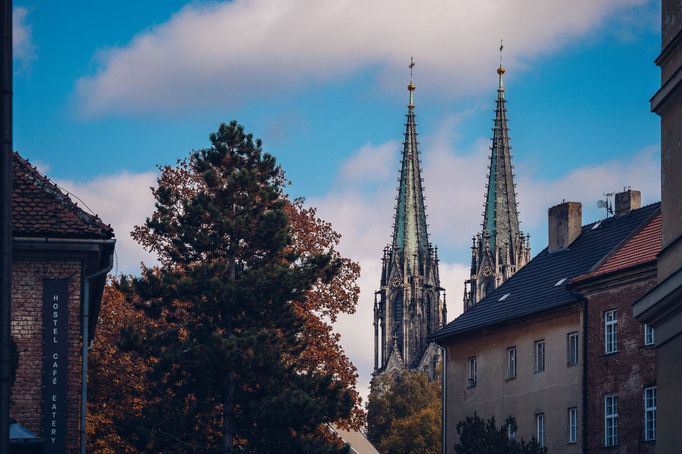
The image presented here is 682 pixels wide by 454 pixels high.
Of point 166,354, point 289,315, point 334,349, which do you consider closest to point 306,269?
point 289,315

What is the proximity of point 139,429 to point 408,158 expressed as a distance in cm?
11366

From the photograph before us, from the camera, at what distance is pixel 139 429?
43.5 m

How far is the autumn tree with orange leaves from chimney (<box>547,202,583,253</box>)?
287 inches

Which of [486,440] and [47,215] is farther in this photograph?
[486,440]

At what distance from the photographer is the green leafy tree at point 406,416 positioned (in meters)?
107

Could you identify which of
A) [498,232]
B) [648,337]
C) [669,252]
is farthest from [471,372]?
[498,232]

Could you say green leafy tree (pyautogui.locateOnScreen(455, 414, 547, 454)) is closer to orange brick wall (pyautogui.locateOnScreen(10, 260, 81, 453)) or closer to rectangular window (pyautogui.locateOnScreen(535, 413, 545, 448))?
rectangular window (pyautogui.locateOnScreen(535, 413, 545, 448))

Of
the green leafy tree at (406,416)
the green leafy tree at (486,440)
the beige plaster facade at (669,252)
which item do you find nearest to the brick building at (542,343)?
the green leafy tree at (486,440)

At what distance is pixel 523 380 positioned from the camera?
175 ft

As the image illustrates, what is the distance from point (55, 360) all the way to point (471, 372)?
992 inches

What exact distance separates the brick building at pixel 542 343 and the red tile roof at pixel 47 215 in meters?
18.9

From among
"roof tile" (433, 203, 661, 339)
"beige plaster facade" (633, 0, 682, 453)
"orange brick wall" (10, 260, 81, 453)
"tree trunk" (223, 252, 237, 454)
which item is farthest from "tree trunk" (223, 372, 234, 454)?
"beige plaster facade" (633, 0, 682, 453)

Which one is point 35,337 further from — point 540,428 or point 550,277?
point 550,277

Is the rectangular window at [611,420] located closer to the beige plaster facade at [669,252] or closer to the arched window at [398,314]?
the beige plaster facade at [669,252]
